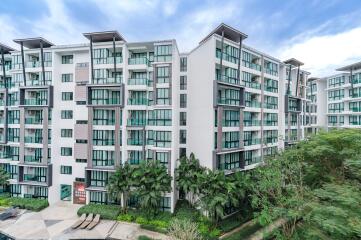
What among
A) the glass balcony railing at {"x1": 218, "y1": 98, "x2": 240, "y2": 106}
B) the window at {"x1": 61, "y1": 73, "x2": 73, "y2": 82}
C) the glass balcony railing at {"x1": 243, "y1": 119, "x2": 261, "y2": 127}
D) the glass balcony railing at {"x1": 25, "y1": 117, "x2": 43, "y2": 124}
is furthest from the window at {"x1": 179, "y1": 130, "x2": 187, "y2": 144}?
the glass balcony railing at {"x1": 25, "y1": 117, "x2": 43, "y2": 124}

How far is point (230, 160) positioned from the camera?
31625mm

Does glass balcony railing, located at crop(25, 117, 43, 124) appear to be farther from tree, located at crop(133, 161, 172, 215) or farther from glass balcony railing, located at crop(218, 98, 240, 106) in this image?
glass balcony railing, located at crop(218, 98, 240, 106)

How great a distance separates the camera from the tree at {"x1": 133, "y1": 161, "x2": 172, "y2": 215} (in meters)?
26.0

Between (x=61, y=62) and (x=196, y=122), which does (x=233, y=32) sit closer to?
(x=196, y=122)

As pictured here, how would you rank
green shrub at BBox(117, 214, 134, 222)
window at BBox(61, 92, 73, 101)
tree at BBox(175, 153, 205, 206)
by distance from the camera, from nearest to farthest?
tree at BBox(175, 153, 205, 206), green shrub at BBox(117, 214, 134, 222), window at BBox(61, 92, 73, 101)

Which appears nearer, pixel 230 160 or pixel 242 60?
pixel 230 160

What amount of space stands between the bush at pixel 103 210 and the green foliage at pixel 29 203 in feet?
24.1

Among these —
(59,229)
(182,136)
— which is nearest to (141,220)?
(59,229)

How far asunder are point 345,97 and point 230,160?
1617 inches

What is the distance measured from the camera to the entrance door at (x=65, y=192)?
34250mm

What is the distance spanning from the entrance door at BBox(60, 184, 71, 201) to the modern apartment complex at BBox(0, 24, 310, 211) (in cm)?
18

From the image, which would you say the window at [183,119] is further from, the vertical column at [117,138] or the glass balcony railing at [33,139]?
the glass balcony railing at [33,139]

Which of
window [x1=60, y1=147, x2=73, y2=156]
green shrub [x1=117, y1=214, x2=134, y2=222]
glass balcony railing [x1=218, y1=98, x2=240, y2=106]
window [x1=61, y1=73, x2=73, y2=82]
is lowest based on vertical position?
green shrub [x1=117, y1=214, x2=134, y2=222]

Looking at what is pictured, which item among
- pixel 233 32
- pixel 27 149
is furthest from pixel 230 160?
pixel 27 149
